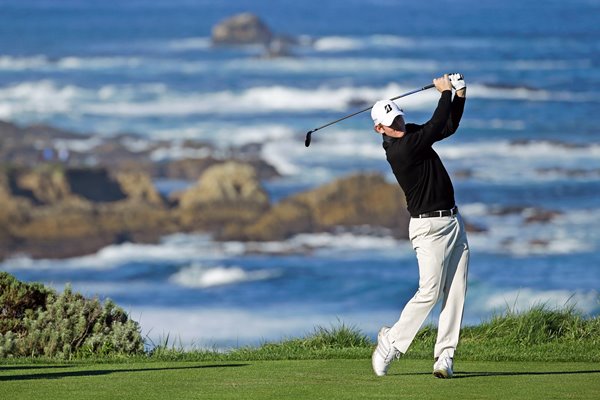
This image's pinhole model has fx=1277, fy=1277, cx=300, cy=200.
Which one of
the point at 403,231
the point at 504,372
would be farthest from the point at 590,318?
the point at 403,231

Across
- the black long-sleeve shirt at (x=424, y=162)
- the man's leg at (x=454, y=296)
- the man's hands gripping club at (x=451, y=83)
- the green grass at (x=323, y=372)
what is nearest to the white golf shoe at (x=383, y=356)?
the green grass at (x=323, y=372)

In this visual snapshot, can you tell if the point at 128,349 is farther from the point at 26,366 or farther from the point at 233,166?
the point at 233,166

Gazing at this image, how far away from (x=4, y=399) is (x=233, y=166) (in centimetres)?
3993

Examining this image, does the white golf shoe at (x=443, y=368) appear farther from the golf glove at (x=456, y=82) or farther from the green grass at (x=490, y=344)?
the golf glove at (x=456, y=82)

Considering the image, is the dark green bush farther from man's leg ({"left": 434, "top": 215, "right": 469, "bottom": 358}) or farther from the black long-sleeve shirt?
the black long-sleeve shirt

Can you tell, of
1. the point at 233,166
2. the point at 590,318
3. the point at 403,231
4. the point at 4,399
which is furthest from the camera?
the point at 233,166

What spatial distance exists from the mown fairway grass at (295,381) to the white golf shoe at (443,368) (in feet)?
0.24

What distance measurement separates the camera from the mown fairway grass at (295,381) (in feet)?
27.1

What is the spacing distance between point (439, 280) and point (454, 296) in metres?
0.21

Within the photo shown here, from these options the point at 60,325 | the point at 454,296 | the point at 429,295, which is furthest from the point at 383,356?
the point at 60,325

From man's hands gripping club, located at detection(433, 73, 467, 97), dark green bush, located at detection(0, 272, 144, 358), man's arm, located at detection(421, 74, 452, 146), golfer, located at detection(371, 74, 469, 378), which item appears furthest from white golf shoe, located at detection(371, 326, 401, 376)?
dark green bush, located at detection(0, 272, 144, 358)

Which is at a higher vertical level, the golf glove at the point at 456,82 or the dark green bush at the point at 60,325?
the golf glove at the point at 456,82

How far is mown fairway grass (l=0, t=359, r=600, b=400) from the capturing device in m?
8.27

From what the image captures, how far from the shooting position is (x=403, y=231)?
4472 centimetres
